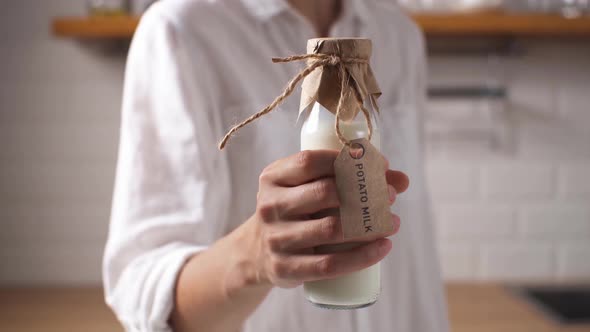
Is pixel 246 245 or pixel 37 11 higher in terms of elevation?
pixel 37 11

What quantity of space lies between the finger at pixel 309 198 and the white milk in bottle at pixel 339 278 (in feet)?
0.11

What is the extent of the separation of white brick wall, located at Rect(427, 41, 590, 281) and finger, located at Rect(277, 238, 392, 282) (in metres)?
1.45

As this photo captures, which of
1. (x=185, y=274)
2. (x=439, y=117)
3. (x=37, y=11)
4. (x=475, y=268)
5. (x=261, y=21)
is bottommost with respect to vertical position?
(x=475, y=268)

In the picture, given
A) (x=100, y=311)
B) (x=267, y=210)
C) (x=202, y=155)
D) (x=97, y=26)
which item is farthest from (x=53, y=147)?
(x=267, y=210)

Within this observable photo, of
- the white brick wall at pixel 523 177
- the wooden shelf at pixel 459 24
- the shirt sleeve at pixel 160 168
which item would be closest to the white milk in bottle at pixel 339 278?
the shirt sleeve at pixel 160 168

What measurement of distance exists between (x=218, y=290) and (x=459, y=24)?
4.07 feet

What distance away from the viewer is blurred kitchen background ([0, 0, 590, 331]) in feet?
→ 5.80

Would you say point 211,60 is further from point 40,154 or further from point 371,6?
point 40,154

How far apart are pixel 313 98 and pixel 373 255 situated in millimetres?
109

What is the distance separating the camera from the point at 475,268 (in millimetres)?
1855

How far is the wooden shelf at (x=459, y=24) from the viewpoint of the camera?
160 cm

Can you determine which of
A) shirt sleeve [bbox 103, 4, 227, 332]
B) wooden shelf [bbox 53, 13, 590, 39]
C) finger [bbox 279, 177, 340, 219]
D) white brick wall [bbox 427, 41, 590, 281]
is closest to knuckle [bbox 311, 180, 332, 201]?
finger [bbox 279, 177, 340, 219]

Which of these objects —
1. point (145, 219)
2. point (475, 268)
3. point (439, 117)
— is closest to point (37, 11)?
point (439, 117)

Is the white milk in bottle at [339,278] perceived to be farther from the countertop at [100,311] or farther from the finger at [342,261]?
the countertop at [100,311]
